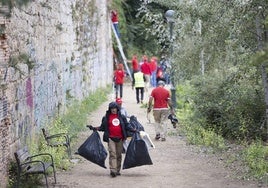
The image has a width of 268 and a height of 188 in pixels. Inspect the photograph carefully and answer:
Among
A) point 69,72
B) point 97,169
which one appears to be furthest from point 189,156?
point 69,72

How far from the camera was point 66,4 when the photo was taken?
60.1 ft

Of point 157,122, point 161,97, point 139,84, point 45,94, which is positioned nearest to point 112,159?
point 45,94

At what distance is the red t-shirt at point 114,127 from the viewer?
11219 millimetres

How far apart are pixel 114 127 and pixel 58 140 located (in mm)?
2268

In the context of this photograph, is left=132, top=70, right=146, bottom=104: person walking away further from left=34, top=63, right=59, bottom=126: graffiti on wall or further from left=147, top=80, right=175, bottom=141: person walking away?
left=34, top=63, right=59, bottom=126: graffiti on wall

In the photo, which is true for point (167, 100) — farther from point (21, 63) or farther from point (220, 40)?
point (21, 63)

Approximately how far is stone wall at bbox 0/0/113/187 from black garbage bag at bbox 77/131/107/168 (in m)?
1.14

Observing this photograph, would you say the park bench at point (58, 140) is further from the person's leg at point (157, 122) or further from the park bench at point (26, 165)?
the person's leg at point (157, 122)

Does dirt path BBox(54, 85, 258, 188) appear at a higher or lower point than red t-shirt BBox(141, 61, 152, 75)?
lower

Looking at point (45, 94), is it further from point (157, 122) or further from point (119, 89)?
point (119, 89)

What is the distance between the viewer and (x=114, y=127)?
11242mm

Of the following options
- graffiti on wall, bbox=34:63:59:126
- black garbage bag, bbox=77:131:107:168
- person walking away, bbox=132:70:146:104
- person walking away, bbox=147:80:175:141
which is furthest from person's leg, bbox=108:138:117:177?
person walking away, bbox=132:70:146:104

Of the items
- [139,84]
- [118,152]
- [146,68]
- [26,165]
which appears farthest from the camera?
[146,68]

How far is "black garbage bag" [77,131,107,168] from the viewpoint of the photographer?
11.5 meters
